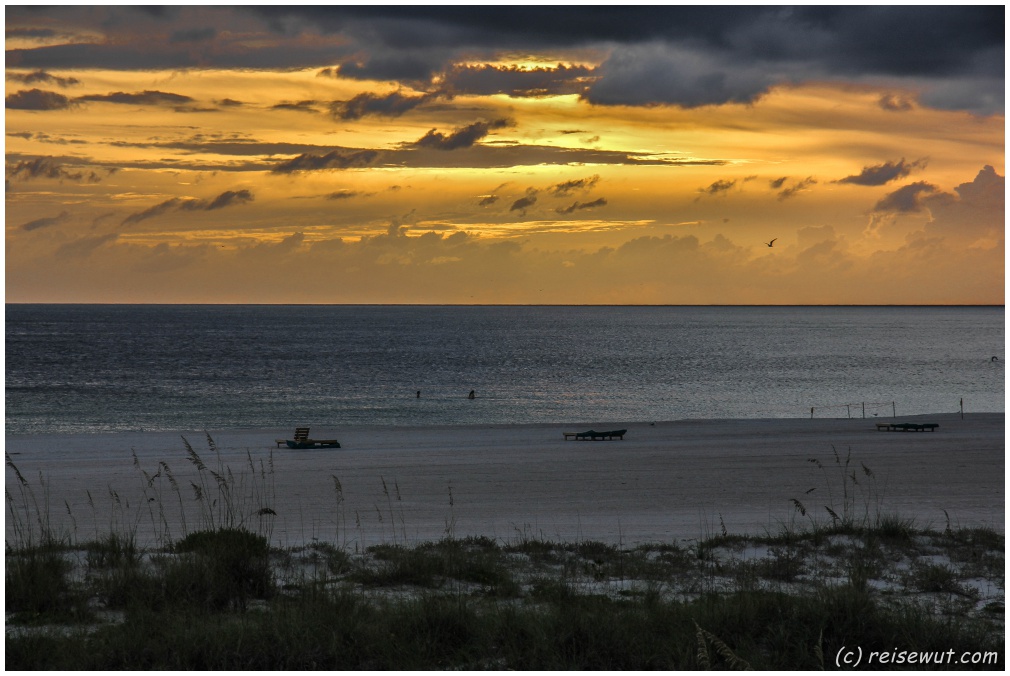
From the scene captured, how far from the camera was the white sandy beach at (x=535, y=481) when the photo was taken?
590 inches

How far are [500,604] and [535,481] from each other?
14441 millimetres

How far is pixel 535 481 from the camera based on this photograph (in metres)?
22.3

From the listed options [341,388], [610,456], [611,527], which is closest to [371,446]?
[610,456]

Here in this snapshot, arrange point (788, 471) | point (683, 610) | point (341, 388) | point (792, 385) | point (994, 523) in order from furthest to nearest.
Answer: point (792, 385) < point (341, 388) < point (788, 471) < point (994, 523) < point (683, 610)

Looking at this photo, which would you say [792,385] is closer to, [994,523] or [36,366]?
[994,523]

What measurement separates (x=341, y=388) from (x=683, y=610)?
6475 centimetres

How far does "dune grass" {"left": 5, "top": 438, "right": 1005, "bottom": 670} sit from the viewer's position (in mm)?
6434

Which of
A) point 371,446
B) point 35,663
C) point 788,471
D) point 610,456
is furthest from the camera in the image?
Answer: point 371,446

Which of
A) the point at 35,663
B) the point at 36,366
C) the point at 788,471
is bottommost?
the point at 788,471

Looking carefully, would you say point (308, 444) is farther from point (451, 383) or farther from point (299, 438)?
point (451, 383)

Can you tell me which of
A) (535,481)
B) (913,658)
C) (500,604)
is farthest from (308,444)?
(913,658)

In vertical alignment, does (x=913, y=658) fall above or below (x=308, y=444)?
below

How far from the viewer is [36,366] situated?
8750cm

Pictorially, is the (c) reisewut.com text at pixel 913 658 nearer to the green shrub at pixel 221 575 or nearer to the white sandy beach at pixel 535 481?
the green shrub at pixel 221 575
